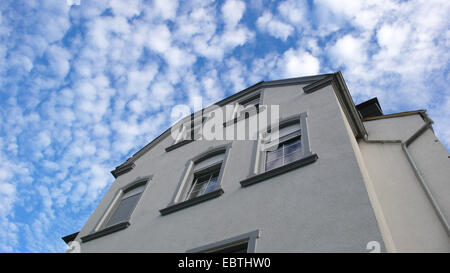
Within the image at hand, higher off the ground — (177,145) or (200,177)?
(177,145)

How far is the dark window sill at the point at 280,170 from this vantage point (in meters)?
6.92

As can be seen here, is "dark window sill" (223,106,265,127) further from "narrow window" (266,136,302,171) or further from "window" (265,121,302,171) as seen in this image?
"narrow window" (266,136,302,171)

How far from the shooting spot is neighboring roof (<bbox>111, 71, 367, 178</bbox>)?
9992 mm

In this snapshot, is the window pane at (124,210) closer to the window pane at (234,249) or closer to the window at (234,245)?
the window at (234,245)

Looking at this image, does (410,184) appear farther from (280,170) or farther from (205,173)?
(205,173)

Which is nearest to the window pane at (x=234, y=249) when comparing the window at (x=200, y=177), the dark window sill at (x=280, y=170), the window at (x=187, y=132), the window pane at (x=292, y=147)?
the dark window sill at (x=280, y=170)

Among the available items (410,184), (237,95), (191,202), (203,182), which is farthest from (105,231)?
(237,95)

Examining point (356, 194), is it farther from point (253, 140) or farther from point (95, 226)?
point (95, 226)

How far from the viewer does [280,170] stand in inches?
278

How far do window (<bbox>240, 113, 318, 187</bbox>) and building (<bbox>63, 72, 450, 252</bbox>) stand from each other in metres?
0.03

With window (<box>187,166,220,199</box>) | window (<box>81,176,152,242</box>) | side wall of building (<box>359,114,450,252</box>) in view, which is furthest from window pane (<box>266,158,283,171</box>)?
window (<box>81,176,152,242</box>)

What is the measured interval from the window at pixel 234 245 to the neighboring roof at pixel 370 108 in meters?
8.19

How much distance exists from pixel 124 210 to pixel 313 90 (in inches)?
264
